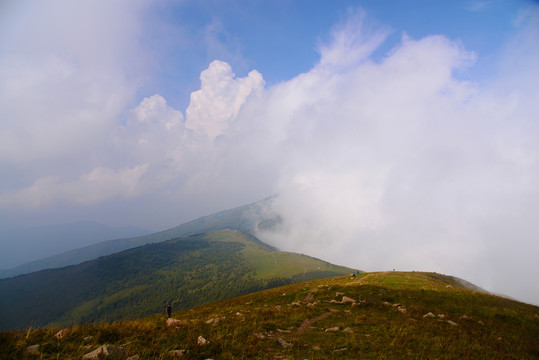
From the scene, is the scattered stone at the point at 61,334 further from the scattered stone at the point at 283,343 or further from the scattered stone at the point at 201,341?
the scattered stone at the point at 283,343

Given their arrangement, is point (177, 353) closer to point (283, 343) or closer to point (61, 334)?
point (61, 334)

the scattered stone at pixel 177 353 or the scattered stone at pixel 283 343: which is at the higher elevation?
the scattered stone at pixel 177 353

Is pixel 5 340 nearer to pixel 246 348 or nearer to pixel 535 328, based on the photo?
pixel 246 348

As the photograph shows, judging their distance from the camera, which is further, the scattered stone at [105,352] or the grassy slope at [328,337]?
the grassy slope at [328,337]

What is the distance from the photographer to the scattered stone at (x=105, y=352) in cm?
718

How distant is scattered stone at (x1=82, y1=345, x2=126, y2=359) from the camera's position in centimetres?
718

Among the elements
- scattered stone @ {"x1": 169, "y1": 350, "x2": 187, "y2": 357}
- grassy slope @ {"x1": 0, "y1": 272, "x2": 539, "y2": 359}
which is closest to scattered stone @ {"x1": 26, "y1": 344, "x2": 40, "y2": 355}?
grassy slope @ {"x1": 0, "y1": 272, "x2": 539, "y2": 359}

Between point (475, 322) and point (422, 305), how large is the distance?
5.36 meters

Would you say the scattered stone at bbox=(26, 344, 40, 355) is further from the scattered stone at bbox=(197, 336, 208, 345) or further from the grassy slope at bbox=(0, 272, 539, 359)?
the scattered stone at bbox=(197, 336, 208, 345)

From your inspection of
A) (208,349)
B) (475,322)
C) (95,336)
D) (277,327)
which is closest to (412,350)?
(277,327)

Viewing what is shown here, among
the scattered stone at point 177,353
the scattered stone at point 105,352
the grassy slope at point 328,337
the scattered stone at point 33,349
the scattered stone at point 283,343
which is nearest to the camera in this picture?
the scattered stone at point 105,352

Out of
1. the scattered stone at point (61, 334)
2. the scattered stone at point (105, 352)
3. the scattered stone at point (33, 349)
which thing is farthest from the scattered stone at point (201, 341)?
the scattered stone at point (61, 334)

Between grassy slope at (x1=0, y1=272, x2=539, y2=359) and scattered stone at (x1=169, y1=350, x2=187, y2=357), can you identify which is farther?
grassy slope at (x1=0, y1=272, x2=539, y2=359)

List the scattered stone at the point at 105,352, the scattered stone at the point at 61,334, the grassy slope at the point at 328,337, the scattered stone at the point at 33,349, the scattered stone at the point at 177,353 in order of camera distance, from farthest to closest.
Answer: the scattered stone at the point at 61,334, the grassy slope at the point at 328,337, the scattered stone at the point at 177,353, the scattered stone at the point at 33,349, the scattered stone at the point at 105,352
